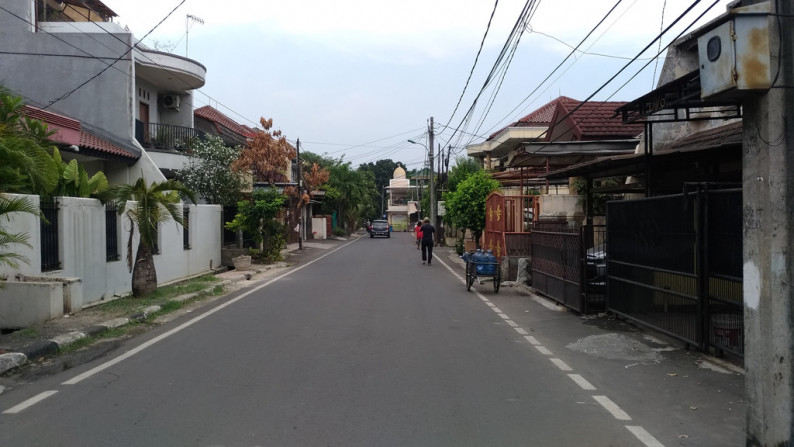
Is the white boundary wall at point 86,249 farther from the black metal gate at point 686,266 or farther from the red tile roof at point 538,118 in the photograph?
the red tile roof at point 538,118

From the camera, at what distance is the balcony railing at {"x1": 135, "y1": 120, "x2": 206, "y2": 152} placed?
975 inches

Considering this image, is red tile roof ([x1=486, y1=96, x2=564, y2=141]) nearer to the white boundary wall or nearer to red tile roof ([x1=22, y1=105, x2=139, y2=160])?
red tile roof ([x1=22, y1=105, x2=139, y2=160])

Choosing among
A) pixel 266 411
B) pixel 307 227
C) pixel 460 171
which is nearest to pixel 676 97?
pixel 266 411

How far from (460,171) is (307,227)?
2472 centimetres

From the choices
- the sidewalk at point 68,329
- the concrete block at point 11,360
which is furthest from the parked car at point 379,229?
the concrete block at point 11,360

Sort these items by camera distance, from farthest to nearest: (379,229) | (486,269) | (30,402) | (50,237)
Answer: (379,229) < (486,269) < (50,237) < (30,402)

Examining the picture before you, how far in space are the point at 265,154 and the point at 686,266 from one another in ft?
71.2

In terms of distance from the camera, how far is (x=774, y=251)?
4285mm

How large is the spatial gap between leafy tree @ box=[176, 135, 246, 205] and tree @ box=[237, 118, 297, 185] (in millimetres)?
1218

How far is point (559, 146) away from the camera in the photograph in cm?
1512

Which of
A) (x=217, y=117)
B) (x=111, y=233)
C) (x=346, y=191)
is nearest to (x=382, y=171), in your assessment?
(x=346, y=191)

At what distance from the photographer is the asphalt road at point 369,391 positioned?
5160mm

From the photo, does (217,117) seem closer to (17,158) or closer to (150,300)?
(150,300)

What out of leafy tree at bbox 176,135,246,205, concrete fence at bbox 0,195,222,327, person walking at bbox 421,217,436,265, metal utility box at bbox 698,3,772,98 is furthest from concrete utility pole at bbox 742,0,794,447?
leafy tree at bbox 176,135,246,205
